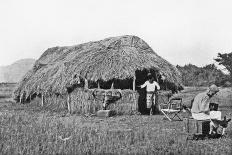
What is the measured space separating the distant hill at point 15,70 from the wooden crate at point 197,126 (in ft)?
437

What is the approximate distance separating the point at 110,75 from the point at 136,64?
1.40 meters

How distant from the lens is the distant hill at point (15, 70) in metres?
142

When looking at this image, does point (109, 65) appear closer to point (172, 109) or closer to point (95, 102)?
point (95, 102)

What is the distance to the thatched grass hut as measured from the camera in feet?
57.2

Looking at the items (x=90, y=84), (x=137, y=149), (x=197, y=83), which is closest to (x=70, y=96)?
(x=90, y=84)

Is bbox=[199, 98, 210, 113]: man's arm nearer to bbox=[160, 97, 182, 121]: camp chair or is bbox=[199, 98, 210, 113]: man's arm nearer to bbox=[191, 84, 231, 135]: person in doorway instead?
bbox=[191, 84, 231, 135]: person in doorway

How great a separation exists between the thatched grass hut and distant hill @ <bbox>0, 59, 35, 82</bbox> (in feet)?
401

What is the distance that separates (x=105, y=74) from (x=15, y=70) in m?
140

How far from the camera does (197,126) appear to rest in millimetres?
9625

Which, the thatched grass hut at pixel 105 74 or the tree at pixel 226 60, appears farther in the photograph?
the tree at pixel 226 60

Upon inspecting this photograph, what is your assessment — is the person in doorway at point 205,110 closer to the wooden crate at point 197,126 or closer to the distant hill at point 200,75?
the wooden crate at point 197,126

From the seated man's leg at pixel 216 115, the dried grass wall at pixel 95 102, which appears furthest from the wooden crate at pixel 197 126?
the dried grass wall at pixel 95 102

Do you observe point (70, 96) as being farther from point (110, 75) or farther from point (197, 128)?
point (197, 128)

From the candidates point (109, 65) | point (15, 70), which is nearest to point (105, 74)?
point (109, 65)
